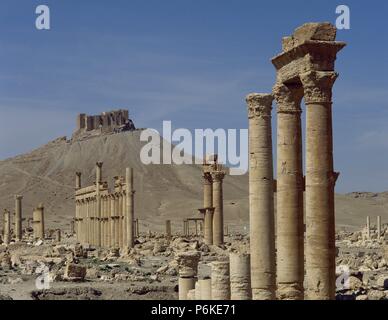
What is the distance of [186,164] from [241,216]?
4833 centimetres

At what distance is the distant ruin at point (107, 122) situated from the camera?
172125 millimetres

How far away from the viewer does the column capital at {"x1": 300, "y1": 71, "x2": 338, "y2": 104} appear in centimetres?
1606

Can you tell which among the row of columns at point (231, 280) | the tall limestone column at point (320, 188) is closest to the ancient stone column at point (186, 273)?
the row of columns at point (231, 280)

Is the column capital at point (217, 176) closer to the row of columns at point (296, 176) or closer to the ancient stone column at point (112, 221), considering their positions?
the ancient stone column at point (112, 221)

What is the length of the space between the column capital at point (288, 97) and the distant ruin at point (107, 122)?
15381 centimetres

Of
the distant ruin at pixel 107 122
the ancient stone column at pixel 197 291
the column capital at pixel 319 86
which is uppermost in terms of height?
the distant ruin at pixel 107 122

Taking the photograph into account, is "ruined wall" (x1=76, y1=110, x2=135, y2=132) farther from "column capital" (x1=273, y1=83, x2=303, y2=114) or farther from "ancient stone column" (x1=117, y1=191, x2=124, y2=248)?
"column capital" (x1=273, y1=83, x2=303, y2=114)

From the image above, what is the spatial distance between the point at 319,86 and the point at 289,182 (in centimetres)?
272

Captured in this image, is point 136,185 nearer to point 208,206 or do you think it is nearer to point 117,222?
point 117,222

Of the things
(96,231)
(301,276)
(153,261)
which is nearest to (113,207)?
(96,231)

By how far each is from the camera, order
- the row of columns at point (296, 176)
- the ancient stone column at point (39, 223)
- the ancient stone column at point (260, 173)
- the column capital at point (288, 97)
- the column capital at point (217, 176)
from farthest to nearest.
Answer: the ancient stone column at point (39, 223), the column capital at point (217, 176), the ancient stone column at point (260, 173), the column capital at point (288, 97), the row of columns at point (296, 176)

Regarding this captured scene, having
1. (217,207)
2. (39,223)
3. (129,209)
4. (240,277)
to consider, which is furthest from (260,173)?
(39,223)

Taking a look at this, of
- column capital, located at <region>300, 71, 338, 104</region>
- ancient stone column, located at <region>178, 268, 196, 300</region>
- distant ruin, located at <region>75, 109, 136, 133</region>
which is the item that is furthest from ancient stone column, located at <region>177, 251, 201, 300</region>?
distant ruin, located at <region>75, 109, 136, 133</region>
